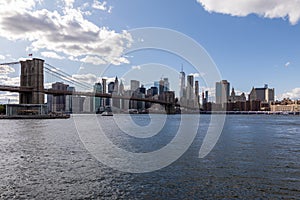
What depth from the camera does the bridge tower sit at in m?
80.7

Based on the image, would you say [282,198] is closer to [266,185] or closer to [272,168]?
[266,185]

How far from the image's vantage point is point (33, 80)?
83750 millimetres

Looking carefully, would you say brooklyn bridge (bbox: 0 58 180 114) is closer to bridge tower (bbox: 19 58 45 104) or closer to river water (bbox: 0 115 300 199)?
bridge tower (bbox: 19 58 45 104)

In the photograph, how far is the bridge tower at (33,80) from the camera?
265 feet

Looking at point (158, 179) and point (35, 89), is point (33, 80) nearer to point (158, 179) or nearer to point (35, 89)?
point (35, 89)

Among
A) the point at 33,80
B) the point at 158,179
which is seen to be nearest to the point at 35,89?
the point at 33,80

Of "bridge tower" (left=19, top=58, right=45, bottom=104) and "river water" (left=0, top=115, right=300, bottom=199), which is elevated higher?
"bridge tower" (left=19, top=58, right=45, bottom=104)

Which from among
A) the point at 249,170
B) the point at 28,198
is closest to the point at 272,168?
the point at 249,170

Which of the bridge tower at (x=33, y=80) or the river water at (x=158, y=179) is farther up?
the bridge tower at (x=33, y=80)

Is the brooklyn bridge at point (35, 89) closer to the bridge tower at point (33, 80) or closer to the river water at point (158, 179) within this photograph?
the bridge tower at point (33, 80)

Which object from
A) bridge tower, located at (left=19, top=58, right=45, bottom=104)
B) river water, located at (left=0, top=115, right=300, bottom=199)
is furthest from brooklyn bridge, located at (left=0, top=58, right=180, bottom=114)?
river water, located at (left=0, top=115, right=300, bottom=199)

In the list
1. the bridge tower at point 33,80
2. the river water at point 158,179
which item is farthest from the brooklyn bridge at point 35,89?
the river water at point 158,179

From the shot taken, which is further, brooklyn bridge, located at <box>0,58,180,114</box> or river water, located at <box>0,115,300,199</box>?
brooklyn bridge, located at <box>0,58,180,114</box>

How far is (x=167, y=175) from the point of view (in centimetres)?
1262
